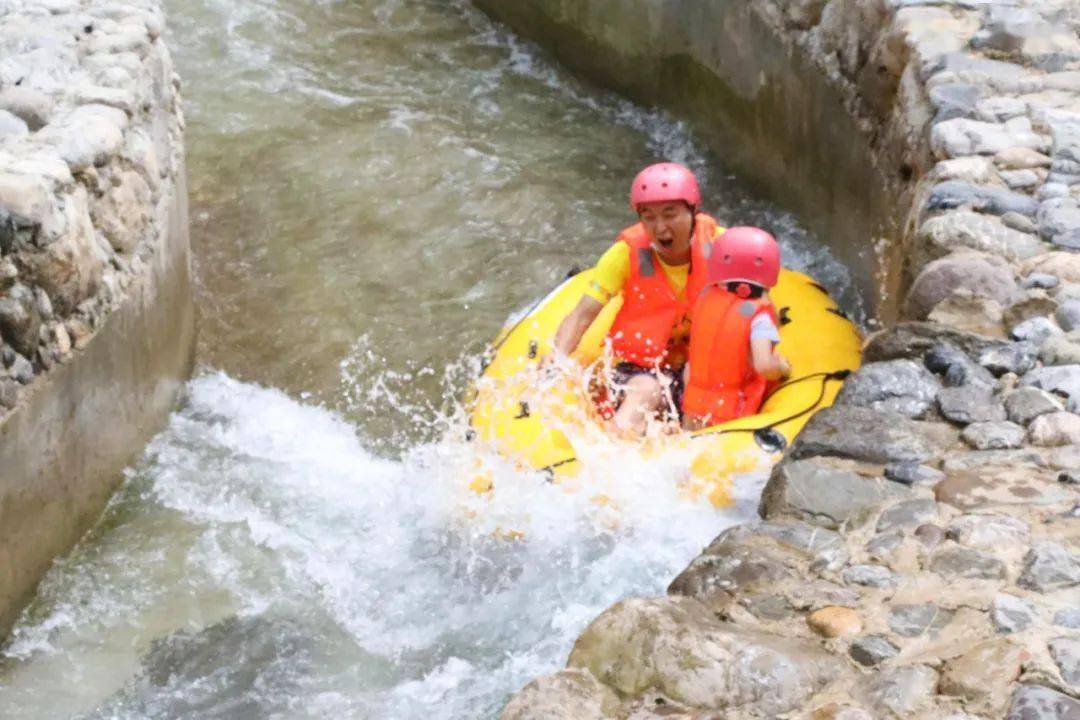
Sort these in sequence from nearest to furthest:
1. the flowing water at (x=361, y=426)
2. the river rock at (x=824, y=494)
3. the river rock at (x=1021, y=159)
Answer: the river rock at (x=824, y=494) < the flowing water at (x=361, y=426) < the river rock at (x=1021, y=159)

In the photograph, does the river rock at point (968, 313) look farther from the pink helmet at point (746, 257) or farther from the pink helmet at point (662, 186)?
the pink helmet at point (662, 186)

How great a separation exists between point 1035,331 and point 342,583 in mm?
2394

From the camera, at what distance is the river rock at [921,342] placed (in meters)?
4.32

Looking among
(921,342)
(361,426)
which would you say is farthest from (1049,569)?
(361,426)

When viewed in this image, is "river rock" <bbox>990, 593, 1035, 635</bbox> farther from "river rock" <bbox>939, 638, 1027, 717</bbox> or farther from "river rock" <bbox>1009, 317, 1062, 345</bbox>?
"river rock" <bbox>1009, 317, 1062, 345</bbox>

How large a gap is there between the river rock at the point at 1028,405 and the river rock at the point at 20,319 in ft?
9.42

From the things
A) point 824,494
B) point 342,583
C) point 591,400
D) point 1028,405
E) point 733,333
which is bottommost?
point 342,583

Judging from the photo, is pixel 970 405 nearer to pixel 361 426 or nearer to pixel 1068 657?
pixel 1068 657

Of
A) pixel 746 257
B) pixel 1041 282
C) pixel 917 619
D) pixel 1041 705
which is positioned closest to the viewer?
pixel 1041 705

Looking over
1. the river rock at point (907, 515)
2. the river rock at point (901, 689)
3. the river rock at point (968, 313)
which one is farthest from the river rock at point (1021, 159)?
the river rock at point (901, 689)

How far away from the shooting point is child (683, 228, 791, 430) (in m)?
5.46

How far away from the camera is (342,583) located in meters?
5.14

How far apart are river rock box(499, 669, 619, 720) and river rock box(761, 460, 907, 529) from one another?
0.86 metres

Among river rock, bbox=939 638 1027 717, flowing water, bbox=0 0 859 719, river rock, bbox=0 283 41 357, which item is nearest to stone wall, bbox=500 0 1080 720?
river rock, bbox=939 638 1027 717
